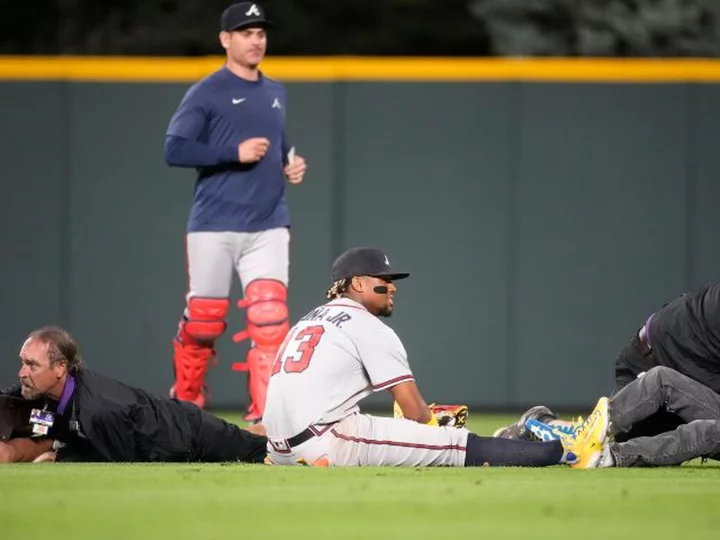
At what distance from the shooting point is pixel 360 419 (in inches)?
323

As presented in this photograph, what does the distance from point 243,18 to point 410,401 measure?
3.58 m

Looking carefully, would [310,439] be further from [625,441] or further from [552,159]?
[552,159]

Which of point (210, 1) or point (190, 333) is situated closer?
point (190, 333)

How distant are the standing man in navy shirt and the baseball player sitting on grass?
2553 mm

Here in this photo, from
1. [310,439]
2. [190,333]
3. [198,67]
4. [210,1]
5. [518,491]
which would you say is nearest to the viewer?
[518,491]

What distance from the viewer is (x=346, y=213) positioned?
13.8m

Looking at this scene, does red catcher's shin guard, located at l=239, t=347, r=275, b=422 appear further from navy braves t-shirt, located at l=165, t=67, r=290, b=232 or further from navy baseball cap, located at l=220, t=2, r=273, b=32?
navy baseball cap, located at l=220, t=2, r=273, b=32

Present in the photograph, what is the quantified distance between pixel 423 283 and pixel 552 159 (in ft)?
4.70

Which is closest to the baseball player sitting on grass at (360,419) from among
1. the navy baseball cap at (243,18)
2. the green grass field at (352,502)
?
the green grass field at (352,502)

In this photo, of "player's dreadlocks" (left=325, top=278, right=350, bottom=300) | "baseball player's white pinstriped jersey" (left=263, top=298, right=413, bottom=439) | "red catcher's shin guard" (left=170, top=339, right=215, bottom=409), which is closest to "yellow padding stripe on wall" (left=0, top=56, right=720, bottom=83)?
"red catcher's shin guard" (left=170, top=339, right=215, bottom=409)

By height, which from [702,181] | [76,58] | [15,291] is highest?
[76,58]

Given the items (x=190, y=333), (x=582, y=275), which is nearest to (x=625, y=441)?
(x=190, y=333)

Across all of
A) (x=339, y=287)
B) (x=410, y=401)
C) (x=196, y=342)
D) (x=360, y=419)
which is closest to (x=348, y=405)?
(x=360, y=419)

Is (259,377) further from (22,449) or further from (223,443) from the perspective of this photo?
(22,449)
